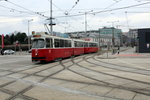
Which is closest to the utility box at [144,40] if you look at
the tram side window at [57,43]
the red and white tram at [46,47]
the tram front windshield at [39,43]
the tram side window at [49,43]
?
the red and white tram at [46,47]

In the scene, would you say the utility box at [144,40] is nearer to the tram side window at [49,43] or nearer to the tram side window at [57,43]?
the tram side window at [57,43]

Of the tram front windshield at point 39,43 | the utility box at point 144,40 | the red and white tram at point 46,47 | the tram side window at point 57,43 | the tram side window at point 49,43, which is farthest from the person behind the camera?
the utility box at point 144,40

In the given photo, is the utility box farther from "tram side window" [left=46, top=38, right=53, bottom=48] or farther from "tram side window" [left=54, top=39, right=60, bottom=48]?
"tram side window" [left=46, top=38, right=53, bottom=48]

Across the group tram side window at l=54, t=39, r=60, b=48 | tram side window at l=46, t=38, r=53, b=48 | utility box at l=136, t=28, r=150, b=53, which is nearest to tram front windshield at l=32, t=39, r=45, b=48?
tram side window at l=46, t=38, r=53, b=48

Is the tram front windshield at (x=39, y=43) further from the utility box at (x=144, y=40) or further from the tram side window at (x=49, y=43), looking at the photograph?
the utility box at (x=144, y=40)

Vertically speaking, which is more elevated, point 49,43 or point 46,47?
point 49,43

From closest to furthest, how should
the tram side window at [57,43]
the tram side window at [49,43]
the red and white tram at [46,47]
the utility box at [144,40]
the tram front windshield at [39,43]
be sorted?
the red and white tram at [46,47] → the tram front windshield at [39,43] → the tram side window at [49,43] → the tram side window at [57,43] → the utility box at [144,40]

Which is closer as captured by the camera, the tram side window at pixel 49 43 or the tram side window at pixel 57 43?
the tram side window at pixel 49 43

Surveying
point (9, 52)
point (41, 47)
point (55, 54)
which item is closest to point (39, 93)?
point (41, 47)

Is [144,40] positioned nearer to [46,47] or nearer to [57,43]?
[57,43]

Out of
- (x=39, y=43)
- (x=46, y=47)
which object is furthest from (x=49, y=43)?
(x=39, y=43)

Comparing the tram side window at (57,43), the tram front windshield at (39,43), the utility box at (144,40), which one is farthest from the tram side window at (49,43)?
the utility box at (144,40)

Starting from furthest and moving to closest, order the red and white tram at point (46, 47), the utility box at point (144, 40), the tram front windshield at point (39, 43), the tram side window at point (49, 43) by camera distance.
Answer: the utility box at point (144, 40) < the tram side window at point (49, 43) < the tram front windshield at point (39, 43) < the red and white tram at point (46, 47)

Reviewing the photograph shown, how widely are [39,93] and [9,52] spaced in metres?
58.6
